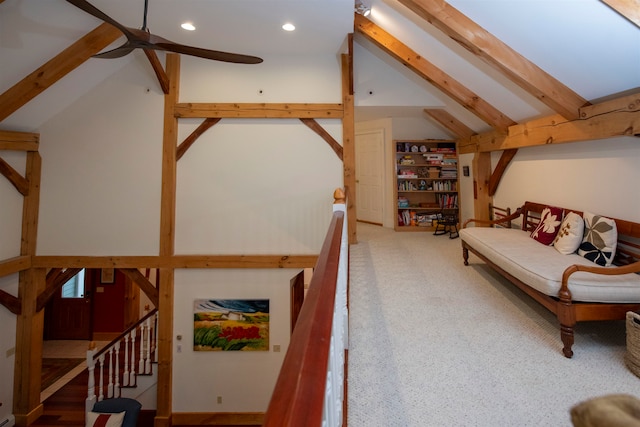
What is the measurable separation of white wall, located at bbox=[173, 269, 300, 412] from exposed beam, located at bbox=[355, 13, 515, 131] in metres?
3.27

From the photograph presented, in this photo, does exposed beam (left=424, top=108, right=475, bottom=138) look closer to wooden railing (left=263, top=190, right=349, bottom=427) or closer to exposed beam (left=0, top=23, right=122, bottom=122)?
exposed beam (left=0, top=23, right=122, bottom=122)

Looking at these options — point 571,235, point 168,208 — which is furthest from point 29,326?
point 571,235

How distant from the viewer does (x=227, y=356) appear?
4293 millimetres

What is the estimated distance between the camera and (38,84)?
3.49m

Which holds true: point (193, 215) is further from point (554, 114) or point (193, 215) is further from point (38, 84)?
point (554, 114)

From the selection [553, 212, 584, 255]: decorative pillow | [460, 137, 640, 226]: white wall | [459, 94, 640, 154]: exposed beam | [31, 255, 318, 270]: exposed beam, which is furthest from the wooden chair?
[31, 255, 318, 270]: exposed beam

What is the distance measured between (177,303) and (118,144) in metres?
2.52

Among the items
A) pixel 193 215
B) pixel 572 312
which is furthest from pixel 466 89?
pixel 193 215

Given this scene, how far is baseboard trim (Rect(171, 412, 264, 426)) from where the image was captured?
4.15 metres

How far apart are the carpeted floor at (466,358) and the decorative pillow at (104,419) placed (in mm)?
3685

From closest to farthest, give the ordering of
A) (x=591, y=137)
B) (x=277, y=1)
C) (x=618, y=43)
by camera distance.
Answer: (x=618, y=43), (x=591, y=137), (x=277, y=1)

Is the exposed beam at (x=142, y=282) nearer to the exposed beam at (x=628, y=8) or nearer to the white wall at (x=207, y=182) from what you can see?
the white wall at (x=207, y=182)

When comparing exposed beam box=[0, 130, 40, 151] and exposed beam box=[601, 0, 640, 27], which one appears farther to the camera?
exposed beam box=[0, 130, 40, 151]

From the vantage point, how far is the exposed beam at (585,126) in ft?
7.32
